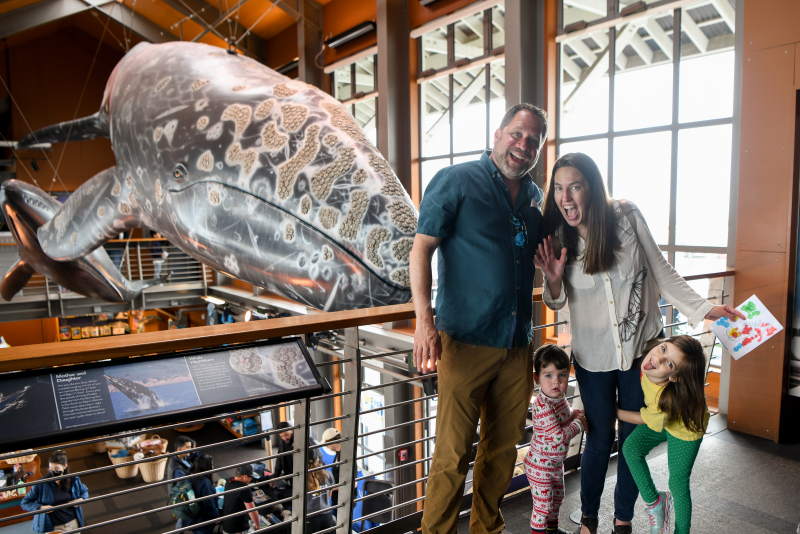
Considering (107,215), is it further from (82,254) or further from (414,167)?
(414,167)

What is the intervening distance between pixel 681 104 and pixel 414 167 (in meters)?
6.02

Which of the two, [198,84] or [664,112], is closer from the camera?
[198,84]

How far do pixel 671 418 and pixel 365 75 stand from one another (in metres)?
13.0

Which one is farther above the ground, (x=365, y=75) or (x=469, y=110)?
(x=365, y=75)

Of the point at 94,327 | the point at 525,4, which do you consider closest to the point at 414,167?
the point at 525,4

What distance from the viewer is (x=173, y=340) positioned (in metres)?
1.76

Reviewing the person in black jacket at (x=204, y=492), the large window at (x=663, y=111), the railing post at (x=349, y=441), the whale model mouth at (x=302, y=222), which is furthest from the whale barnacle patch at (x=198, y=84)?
the large window at (x=663, y=111)

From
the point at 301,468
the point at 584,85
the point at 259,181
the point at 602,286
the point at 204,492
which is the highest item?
the point at 584,85

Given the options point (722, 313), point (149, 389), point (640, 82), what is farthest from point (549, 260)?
point (640, 82)

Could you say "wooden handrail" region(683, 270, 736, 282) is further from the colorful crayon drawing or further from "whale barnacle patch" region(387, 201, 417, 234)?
"whale barnacle patch" region(387, 201, 417, 234)

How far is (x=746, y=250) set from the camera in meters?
4.83

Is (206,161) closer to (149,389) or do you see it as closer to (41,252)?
(149,389)

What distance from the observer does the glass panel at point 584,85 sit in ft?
28.5

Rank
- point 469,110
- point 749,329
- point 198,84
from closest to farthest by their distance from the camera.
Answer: point 749,329 < point 198,84 < point 469,110
